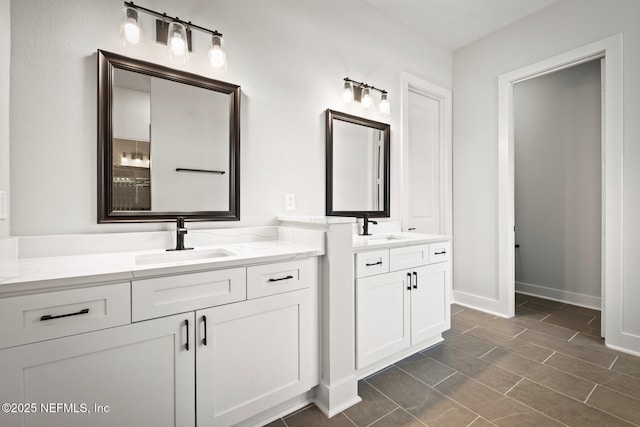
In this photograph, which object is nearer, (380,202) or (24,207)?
(24,207)

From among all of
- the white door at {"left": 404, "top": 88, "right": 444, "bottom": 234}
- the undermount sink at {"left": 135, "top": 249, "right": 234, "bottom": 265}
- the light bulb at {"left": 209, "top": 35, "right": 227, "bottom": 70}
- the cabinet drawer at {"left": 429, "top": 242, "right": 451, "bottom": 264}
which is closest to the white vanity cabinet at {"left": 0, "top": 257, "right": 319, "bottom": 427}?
the undermount sink at {"left": 135, "top": 249, "right": 234, "bottom": 265}

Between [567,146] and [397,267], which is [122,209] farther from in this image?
[567,146]

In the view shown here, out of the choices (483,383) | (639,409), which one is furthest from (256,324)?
(639,409)

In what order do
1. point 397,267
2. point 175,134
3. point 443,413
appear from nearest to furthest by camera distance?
point 443,413 → point 175,134 → point 397,267

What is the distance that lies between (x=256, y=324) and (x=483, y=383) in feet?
4.90

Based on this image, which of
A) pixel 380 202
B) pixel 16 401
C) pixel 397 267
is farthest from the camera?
pixel 380 202

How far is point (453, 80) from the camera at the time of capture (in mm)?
3461

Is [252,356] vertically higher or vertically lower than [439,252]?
lower

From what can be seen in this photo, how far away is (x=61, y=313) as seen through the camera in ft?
3.33

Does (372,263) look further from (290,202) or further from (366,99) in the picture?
(366,99)

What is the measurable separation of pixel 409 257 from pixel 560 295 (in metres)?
2.61

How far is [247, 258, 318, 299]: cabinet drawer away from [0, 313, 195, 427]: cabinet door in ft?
1.02

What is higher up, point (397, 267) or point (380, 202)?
point (380, 202)

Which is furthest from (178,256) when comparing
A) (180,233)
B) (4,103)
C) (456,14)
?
(456,14)
